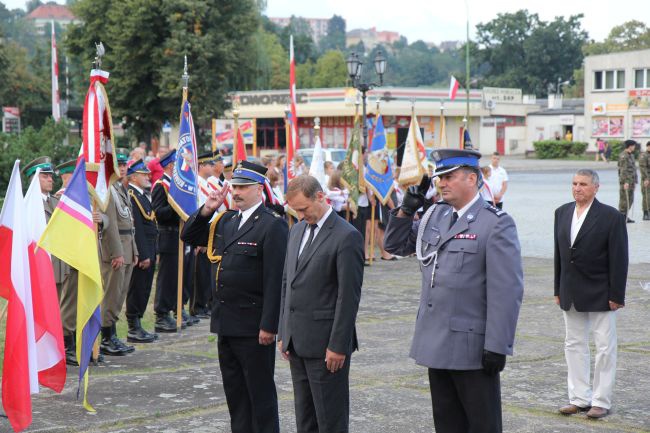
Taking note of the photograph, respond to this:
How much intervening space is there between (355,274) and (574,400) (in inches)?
111

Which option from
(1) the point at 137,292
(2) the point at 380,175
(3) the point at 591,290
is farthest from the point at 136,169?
(2) the point at 380,175

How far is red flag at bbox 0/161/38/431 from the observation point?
7199mm

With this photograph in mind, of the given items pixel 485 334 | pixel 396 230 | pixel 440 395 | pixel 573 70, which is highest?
pixel 573 70

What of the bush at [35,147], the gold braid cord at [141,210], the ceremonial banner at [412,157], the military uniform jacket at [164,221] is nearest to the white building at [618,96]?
the ceremonial banner at [412,157]

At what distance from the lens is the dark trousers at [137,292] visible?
36.3 ft

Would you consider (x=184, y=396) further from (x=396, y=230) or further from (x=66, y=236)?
(x=396, y=230)

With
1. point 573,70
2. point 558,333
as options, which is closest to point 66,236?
point 558,333

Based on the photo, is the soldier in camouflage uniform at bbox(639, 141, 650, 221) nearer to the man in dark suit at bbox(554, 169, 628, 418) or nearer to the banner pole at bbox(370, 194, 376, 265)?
the banner pole at bbox(370, 194, 376, 265)

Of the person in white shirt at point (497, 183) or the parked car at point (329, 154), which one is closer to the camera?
the person in white shirt at point (497, 183)

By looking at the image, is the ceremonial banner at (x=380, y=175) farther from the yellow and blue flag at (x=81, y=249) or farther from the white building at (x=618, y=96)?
the white building at (x=618, y=96)

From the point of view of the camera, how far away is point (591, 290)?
26.1 ft

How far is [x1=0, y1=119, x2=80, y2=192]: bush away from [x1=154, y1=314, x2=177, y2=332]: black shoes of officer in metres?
6.93

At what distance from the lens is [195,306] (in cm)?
1272

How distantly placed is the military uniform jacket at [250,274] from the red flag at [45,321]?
1.58m
